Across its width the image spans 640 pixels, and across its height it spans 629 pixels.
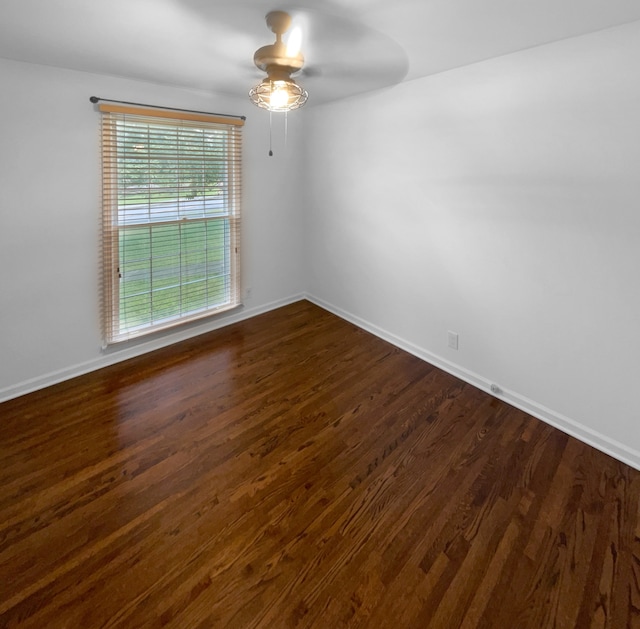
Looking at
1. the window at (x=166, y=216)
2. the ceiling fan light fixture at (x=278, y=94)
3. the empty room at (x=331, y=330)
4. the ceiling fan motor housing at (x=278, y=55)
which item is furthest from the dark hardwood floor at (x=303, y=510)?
the ceiling fan motor housing at (x=278, y=55)

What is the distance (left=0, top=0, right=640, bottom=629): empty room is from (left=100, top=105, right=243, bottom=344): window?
20 mm

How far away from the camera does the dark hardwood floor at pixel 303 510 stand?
4.49 feet

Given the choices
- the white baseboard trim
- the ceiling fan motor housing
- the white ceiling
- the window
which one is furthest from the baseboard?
the ceiling fan motor housing

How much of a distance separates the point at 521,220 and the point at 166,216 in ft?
8.77

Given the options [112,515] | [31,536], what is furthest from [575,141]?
[31,536]

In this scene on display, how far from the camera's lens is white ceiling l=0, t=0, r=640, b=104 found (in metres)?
1.62

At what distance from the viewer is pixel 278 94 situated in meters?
2.06

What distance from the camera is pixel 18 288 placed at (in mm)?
2510

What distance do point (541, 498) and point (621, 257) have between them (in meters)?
1.33

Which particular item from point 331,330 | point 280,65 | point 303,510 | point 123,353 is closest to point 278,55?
point 280,65

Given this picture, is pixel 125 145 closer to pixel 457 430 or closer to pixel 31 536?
pixel 31 536

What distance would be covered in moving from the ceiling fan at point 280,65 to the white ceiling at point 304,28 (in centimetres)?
6

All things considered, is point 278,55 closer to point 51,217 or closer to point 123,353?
point 51,217

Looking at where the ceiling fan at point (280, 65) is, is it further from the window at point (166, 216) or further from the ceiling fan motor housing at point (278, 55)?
the window at point (166, 216)
